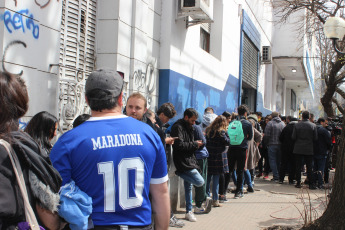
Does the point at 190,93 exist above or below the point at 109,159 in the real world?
above

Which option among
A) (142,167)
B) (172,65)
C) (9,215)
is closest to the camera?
(9,215)

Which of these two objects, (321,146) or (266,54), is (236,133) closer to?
(321,146)

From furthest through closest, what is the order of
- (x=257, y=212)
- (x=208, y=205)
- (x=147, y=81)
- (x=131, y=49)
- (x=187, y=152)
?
(x=147, y=81), (x=131, y=49), (x=257, y=212), (x=208, y=205), (x=187, y=152)

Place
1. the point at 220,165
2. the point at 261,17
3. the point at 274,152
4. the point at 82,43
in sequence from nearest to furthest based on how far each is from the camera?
1. the point at 82,43
2. the point at 220,165
3. the point at 274,152
4. the point at 261,17

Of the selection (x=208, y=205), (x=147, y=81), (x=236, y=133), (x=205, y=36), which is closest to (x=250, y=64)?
(x=205, y=36)

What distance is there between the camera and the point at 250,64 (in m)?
18.2

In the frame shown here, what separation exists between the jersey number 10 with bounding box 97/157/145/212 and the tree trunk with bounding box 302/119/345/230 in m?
3.45

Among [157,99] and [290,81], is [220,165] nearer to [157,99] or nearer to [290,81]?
[157,99]

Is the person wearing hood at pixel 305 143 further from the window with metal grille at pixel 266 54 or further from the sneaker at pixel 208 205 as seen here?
the window with metal grille at pixel 266 54

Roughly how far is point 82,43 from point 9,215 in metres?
5.53

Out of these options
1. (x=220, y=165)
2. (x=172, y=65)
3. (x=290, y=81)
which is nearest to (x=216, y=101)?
(x=172, y=65)

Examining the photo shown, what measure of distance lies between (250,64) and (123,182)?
55.2 feet

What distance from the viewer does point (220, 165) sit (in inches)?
286

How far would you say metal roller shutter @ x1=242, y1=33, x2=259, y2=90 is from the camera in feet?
55.7
